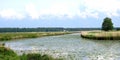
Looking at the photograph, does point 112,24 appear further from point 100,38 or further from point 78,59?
point 78,59

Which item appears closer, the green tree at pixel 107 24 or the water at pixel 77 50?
the water at pixel 77 50

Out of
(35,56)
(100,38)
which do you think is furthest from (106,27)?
(35,56)

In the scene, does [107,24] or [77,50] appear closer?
[77,50]

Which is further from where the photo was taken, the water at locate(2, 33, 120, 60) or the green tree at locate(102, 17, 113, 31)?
the green tree at locate(102, 17, 113, 31)

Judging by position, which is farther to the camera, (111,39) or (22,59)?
(111,39)

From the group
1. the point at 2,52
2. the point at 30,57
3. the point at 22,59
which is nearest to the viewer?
the point at 22,59

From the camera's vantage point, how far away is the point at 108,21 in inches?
4126

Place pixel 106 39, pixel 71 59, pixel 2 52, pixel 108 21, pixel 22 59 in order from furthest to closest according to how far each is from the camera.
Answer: pixel 108 21 → pixel 106 39 → pixel 71 59 → pixel 2 52 → pixel 22 59

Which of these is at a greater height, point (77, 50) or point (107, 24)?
point (107, 24)

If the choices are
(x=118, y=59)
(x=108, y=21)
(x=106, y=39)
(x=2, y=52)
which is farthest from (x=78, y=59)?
(x=108, y=21)

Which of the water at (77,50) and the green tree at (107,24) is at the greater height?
the green tree at (107,24)

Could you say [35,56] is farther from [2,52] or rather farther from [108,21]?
[108,21]

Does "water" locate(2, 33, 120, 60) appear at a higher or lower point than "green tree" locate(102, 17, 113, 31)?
lower

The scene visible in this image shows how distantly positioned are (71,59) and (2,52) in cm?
716
